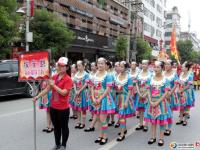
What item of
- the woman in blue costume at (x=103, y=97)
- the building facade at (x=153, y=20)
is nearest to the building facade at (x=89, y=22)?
the building facade at (x=153, y=20)

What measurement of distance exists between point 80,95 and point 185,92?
9.57 feet

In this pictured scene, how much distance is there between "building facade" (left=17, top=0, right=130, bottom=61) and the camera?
31525 mm

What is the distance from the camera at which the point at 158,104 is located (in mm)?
6895

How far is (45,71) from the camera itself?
5.38m

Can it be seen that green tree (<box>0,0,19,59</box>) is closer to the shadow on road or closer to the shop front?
the shadow on road

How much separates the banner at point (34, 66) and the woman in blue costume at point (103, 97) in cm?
181

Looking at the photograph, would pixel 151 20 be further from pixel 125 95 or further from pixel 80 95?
pixel 125 95

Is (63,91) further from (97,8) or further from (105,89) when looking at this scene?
(97,8)

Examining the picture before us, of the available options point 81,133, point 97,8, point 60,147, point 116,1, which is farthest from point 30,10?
point 116,1

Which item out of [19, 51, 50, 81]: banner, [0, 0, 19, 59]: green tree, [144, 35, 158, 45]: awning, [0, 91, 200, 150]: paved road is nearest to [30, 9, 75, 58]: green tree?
[0, 0, 19, 59]: green tree

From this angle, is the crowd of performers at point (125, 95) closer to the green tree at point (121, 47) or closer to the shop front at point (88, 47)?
the shop front at point (88, 47)

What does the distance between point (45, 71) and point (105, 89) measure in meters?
Answer: 1.93

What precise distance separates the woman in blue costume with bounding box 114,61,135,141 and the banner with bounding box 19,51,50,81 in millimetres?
2445

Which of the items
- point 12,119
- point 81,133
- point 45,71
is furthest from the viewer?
point 12,119
